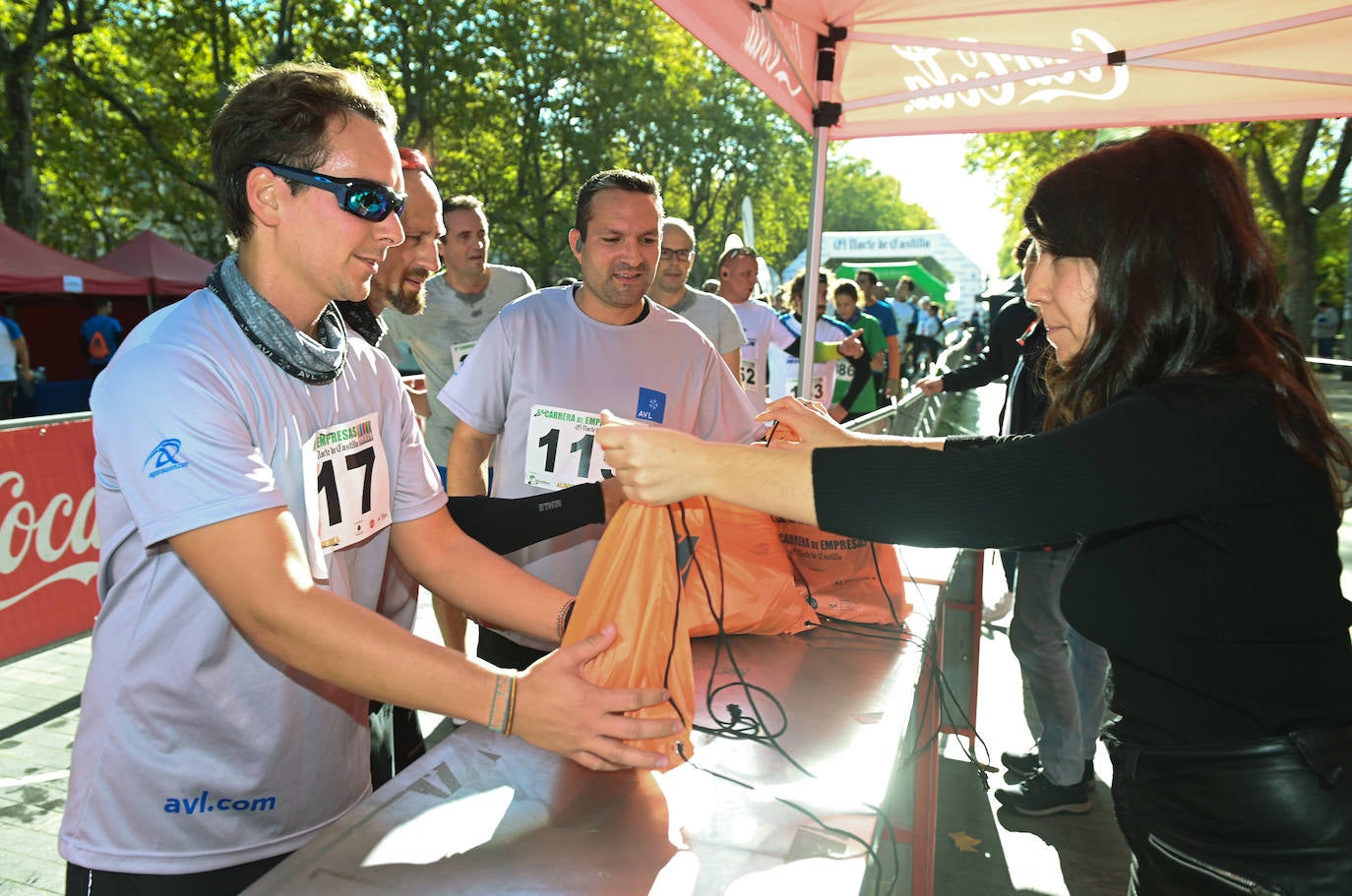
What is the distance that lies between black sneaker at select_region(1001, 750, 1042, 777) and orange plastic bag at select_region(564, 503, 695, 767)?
2891 mm

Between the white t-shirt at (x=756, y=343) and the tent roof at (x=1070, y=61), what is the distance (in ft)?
7.60

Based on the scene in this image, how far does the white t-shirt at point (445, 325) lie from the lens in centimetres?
495

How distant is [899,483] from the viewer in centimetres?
142

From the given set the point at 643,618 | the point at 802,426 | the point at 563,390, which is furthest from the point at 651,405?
the point at 643,618

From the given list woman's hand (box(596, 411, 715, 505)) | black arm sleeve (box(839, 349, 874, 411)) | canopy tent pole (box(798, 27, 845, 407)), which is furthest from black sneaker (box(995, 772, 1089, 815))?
black arm sleeve (box(839, 349, 874, 411))

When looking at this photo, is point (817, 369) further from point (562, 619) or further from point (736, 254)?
point (562, 619)

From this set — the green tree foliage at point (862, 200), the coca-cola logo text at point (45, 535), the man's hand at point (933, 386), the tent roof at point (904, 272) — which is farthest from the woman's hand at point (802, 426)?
the green tree foliage at point (862, 200)

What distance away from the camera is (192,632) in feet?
5.04

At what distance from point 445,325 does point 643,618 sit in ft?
11.7

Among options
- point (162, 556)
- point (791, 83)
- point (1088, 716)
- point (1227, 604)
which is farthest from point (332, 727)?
point (791, 83)

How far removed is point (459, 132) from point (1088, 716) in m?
22.7

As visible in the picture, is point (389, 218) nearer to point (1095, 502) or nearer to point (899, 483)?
point (899, 483)

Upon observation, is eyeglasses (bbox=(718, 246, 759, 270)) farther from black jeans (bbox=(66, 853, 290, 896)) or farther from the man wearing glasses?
black jeans (bbox=(66, 853, 290, 896))

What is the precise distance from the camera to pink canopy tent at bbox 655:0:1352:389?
4.45 m
